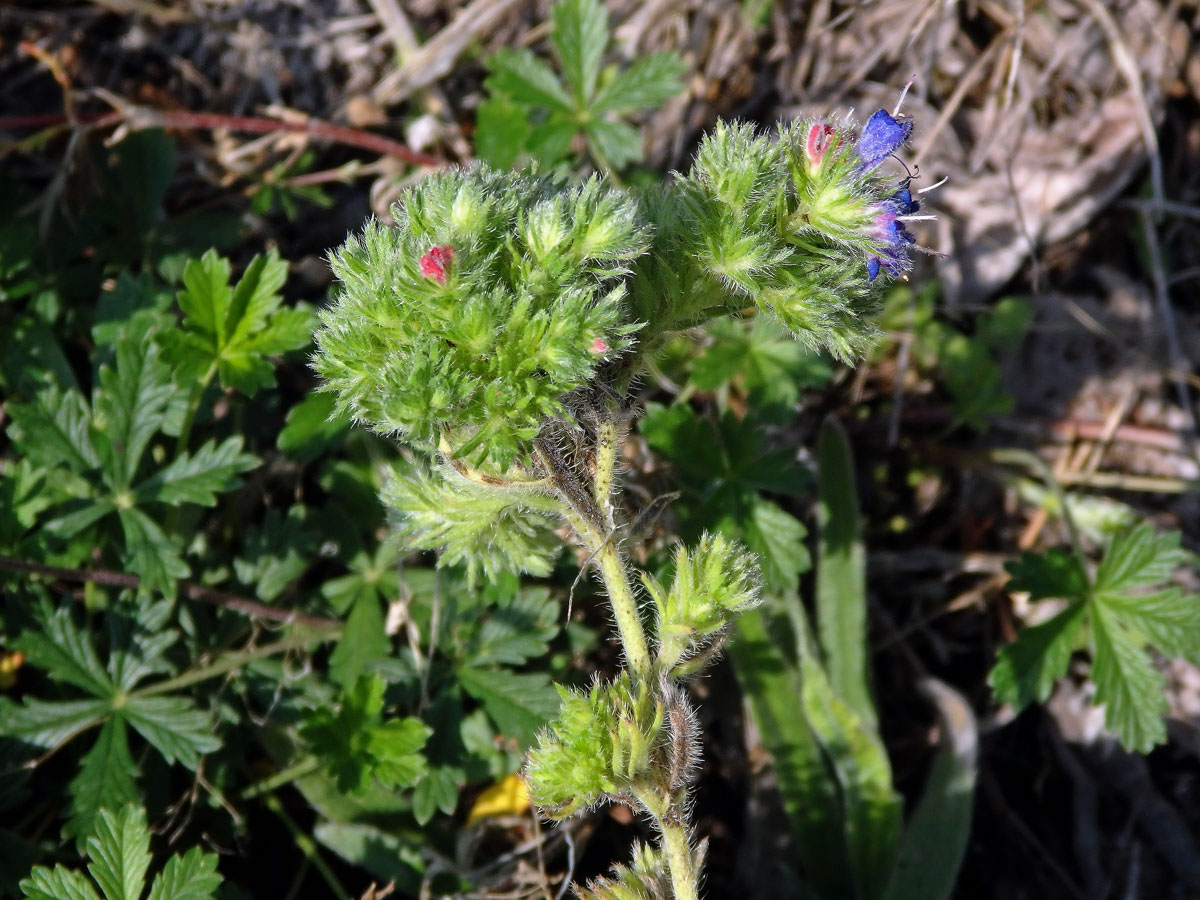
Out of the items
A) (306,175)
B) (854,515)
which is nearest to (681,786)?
(854,515)

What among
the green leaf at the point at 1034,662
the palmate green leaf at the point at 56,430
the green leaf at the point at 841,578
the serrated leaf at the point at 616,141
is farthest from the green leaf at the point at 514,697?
the serrated leaf at the point at 616,141

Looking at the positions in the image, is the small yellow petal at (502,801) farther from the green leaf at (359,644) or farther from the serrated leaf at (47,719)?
the serrated leaf at (47,719)

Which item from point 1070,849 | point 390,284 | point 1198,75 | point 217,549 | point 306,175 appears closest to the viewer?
point 390,284

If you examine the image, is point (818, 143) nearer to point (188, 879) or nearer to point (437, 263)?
point (437, 263)

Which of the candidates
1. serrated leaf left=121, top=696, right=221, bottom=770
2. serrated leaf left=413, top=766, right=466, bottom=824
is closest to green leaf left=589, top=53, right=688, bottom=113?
serrated leaf left=413, top=766, right=466, bottom=824

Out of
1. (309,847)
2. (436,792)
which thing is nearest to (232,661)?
(309,847)

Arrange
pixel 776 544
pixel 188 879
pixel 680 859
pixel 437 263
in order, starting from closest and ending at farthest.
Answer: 1. pixel 437 263
2. pixel 680 859
3. pixel 188 879
4. pixel 776 544

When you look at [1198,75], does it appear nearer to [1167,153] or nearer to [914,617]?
[1167,153]
